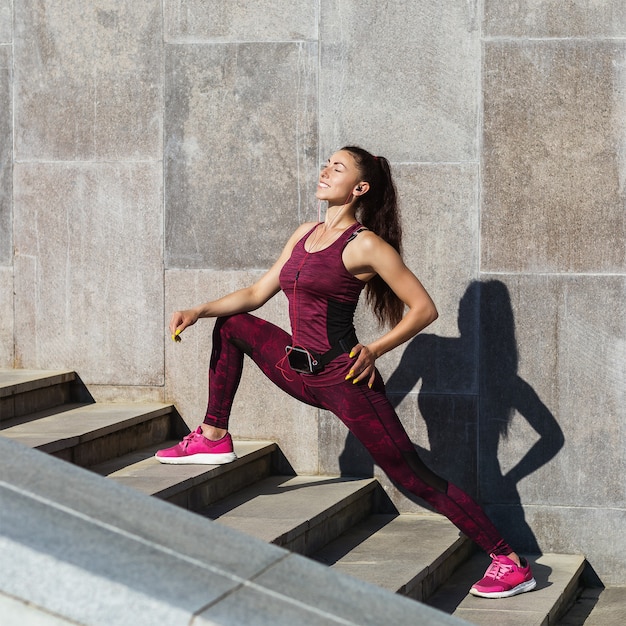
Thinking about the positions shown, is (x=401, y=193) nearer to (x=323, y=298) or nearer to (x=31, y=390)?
(x=323, y=298)

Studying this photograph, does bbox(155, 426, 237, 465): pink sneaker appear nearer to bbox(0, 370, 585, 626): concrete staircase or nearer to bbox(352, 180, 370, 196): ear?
bbox(0, 370, 585, 626): concrete staircase

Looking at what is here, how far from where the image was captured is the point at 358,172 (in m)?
5.28

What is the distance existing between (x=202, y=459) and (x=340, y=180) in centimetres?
168

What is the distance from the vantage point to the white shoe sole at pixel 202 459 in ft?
19.5

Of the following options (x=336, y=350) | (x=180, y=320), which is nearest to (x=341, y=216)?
(x=336, y=350)

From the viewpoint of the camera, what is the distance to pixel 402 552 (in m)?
5.69

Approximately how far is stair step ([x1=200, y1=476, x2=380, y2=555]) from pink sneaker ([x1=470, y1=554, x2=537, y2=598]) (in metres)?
0.82

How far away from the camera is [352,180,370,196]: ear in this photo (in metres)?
5.29

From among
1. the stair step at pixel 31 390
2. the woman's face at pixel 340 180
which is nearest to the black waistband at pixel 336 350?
the woman's face at pixel 340 180

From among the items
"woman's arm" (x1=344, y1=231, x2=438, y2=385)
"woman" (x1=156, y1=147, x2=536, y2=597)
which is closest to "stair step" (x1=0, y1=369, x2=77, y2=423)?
"woman" (x1=156, y1=147, x2=536, y2=597)

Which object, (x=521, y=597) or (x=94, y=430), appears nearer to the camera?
(x=521, y=597)

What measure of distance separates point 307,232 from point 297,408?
4.97 feet

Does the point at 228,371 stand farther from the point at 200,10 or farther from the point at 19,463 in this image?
the point at 19,463

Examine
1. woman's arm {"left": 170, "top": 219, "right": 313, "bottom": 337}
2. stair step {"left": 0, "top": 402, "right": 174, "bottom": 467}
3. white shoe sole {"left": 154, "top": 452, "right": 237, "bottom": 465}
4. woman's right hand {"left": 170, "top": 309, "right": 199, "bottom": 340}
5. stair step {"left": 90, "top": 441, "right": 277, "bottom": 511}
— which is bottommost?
stair step {"left": 90, "top": 441, "right": 277, "bottom": 511}
